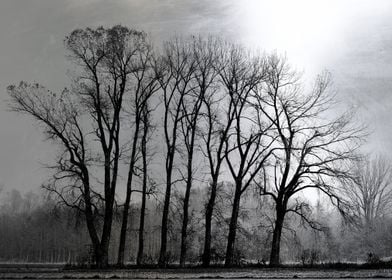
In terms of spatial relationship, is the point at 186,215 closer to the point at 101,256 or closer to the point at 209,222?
the point at 209,222

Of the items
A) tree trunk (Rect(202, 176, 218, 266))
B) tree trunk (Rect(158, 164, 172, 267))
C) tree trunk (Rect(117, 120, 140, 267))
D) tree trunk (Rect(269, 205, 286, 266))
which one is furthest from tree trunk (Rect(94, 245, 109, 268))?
Answer: tree trunk (Rect(269, 205, 286, 266))

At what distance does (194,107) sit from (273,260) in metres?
12.0

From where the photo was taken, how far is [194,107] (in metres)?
33.3

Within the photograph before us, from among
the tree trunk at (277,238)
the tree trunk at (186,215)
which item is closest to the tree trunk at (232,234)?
the tree trunk at (277,238)

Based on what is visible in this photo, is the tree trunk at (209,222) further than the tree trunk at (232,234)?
No

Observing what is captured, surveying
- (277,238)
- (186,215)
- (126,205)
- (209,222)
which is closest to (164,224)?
(186,215)

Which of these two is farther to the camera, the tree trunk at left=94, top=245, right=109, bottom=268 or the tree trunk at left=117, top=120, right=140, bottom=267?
the tree trunk at left=117, top=120, right=140, bottom=267

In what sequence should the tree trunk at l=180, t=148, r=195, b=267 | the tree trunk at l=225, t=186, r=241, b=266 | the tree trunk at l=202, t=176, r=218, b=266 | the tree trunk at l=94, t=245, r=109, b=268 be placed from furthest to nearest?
1. the tree trunk at l=180, t=148, r=195, b=267
2. the tree trunk at l=225, t=186, r=241, b=266
3. the tree trunk at l=202, t=176, r=218, b=266
4. the tree trunk at l=94, t=245, r=109, b=268

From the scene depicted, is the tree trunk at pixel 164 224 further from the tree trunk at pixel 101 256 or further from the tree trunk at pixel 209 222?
the tree trunk at pixel 101 256

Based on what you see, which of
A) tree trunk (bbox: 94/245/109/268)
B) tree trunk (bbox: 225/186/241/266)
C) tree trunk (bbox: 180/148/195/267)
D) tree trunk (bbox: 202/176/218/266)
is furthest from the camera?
tree trunk (bbox: 180/148/195/267)

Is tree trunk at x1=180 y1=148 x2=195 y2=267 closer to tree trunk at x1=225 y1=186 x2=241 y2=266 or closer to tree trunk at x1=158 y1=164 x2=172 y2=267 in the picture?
tree trunk at x1=158 y1=164 x2=172 y2=267

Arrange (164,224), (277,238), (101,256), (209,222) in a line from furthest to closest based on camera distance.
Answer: (209,222) → (164,224) → (277,238) → (101,256)

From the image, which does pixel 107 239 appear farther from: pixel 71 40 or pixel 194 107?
pixel 71 40

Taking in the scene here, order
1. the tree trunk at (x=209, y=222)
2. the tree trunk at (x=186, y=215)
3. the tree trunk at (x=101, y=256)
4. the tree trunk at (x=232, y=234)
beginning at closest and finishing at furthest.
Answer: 1. the tree trunk at (x=101, y=256)
2. the tree trunk at (x=209, y=222)
3. the tree trunk at (x=232, y=234)
4. the tree trunk at (x=186, y=215)
